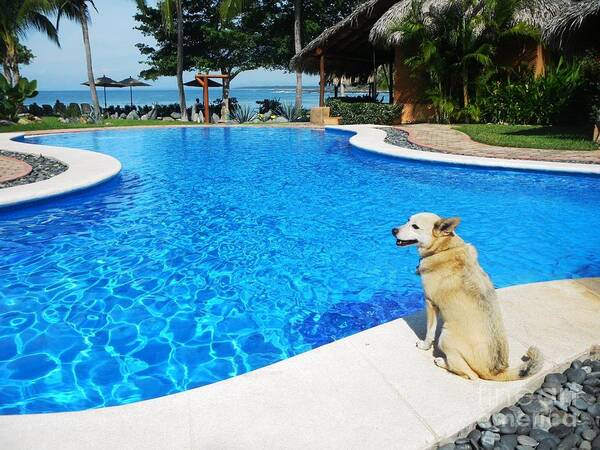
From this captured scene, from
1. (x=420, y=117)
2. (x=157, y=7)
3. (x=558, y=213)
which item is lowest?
(x=558, y=213)

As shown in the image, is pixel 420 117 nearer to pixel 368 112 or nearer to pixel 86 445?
pixel 368 112

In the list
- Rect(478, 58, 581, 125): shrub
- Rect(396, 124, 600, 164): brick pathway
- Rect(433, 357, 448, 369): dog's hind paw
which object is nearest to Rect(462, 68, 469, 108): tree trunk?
Rect(478, 58, 581, 125): shrub

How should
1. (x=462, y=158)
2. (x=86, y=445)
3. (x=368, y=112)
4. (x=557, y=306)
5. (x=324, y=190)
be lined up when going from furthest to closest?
(x=368, y=112) < (x=462, y=158) < (x=324, y=190) < (x=557, y=306) < (x=86, y=445)

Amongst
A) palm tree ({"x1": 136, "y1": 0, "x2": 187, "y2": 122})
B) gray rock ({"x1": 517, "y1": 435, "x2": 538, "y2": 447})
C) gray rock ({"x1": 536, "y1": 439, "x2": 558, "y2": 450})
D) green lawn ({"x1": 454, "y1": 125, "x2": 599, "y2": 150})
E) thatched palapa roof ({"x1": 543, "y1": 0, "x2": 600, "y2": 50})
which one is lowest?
gray rock ({"x1": 517, "y1": 435, "x2": 538, "y2": 447})

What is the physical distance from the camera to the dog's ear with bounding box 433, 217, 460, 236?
8.77 feet

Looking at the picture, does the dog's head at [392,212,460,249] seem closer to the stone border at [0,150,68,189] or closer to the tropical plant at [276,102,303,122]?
the stone border at [0,150,68,189]

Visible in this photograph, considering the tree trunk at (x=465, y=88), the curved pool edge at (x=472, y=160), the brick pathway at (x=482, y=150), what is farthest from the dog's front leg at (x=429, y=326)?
the tree trunk at (x=465, y=88)

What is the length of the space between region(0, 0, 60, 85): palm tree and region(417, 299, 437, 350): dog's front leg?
30336mm

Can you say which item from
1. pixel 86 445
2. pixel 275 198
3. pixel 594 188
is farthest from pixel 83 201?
pixel 594 188

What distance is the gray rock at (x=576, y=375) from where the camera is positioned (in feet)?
9.28

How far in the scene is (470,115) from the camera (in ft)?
66.3

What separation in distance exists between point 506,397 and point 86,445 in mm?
2420

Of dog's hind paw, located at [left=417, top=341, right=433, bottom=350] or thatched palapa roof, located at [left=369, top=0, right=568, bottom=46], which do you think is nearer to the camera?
dog's hind paw, located at [left=417, top=341, right=433, bottom=350]

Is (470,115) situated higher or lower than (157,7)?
lower
